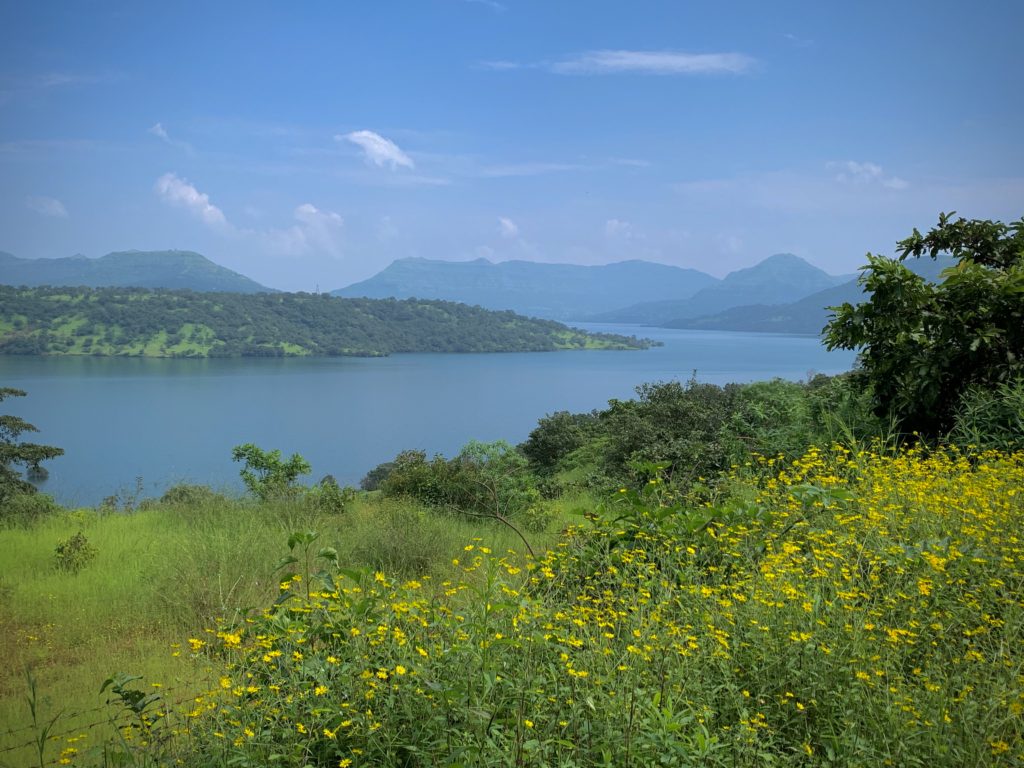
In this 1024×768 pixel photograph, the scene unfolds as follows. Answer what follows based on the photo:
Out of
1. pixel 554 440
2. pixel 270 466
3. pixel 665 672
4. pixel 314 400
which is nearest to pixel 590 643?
pixel 665 672

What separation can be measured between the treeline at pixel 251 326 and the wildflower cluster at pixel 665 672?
89.4 meters

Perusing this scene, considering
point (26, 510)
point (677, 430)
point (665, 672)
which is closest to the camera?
point (665, 672)

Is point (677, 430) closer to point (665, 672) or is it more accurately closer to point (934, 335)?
point (934, 335)

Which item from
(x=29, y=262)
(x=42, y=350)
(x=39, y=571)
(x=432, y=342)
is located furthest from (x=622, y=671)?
(x=29, y=262)

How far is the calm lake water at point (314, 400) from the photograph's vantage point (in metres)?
51.2

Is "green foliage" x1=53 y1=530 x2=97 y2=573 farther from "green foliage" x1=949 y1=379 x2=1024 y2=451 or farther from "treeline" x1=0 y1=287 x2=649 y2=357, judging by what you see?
"treeline" x1=0 y1=287 x2=649 y2=357

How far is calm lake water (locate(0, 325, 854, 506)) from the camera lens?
5125 cm

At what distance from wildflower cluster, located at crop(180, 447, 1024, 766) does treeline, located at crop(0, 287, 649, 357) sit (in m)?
89.4

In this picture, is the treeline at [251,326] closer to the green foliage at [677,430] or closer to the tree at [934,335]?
the green foliage at [677,430]

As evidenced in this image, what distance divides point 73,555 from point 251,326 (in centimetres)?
10820

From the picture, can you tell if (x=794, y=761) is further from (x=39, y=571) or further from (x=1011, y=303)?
(x=39, y=571)

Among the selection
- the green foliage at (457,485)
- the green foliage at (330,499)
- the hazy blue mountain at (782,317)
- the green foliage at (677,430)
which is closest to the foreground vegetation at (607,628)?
the green foliage at (677,430)

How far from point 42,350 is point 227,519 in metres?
90.0

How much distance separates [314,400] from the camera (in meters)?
76.1
